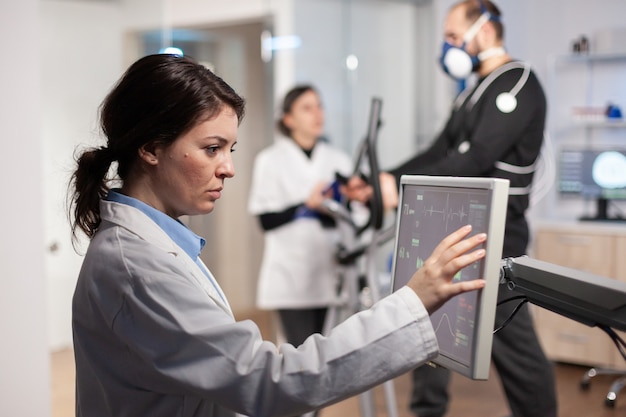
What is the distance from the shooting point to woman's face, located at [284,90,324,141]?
3.52m

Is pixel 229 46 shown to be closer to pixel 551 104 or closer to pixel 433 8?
pixel 433 8

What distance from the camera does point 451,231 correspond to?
1.23m

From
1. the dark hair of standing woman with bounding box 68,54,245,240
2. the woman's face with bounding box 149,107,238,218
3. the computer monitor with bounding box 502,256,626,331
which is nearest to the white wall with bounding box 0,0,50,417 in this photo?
the dark hair of standing woman with bounding box 68,54,245,240

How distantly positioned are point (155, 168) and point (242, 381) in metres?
0.39

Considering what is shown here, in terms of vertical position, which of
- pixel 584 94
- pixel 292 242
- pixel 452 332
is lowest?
pixel 292 242

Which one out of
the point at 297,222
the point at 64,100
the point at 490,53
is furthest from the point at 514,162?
the point at 64,100

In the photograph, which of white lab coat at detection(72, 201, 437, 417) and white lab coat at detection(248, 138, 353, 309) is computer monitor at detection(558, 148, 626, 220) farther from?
white lab coat at detection(72, 201, 437, 417)

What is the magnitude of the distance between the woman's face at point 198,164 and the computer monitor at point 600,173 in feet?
11.7

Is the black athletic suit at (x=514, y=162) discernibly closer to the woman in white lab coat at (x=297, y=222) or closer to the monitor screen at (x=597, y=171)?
the woman in white lab coat at (x=297, y=222)

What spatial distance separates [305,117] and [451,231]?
2364 mm

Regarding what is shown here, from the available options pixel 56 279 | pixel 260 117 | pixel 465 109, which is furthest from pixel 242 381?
pixel 260 117

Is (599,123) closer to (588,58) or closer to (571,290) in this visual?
(588,58)

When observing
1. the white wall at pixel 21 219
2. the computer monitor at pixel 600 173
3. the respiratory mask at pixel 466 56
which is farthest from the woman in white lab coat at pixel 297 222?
the computer monitor at pixel 600 173

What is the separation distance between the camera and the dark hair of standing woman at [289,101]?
3535 millimetres
